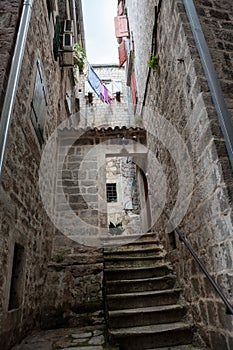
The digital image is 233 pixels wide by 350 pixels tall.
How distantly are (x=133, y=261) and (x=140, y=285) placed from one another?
651mm

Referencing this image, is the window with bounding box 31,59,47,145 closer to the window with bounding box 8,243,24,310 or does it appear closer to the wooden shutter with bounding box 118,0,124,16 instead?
the window with bounding box 8,243,24,310

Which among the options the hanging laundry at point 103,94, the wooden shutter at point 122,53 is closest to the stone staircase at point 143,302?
the hanging laundry at point 103,94

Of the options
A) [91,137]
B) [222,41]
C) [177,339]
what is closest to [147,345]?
[177,339]

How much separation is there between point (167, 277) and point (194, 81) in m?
2.67

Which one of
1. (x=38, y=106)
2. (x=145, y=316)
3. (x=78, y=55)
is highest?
(x=78, y=55)

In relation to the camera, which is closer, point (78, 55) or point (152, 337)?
point (152, 337)

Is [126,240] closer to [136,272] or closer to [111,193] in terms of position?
[136,272]

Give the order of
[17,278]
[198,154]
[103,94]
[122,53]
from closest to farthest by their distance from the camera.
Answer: [198,154] < [17,278] < [122,53] < [103,94]

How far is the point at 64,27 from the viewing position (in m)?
6.63

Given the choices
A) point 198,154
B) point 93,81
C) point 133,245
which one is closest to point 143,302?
point 133,245

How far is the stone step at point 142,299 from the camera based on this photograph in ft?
10.5

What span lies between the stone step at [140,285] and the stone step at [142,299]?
8.6 inches

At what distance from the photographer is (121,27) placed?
10.7 meters

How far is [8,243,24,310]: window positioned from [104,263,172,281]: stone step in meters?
1.34
